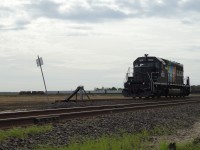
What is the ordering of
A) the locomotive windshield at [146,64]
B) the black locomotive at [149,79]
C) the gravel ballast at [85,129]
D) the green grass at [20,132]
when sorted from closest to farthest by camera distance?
the gravel ballast at [85,129]
the green grass at [20,132]
the black locomotive at [149,79]
the locomotive windshield at [146,64]

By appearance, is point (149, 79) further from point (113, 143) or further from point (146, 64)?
point (113, 143)

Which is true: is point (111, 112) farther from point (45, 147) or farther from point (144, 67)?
point (144, 67)

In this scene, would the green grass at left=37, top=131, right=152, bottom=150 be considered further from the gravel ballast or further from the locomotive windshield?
the locomotive windshield

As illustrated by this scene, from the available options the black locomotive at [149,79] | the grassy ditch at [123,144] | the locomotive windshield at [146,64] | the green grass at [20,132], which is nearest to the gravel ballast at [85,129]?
the green grass at [20,132]

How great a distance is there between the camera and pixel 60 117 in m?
11.5

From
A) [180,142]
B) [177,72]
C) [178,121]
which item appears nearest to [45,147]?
[180,142]

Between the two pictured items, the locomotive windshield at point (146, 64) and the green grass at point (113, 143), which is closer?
the green grass at point (113, 143)

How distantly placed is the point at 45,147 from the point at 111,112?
25.3 feet

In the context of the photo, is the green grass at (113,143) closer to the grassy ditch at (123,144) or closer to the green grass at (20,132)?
the grassy ditch at (123,144)

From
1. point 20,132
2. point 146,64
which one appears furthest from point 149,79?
point 20,132

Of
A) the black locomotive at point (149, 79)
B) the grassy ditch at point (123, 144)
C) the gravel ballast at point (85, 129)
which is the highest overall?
the black locomotive at point (149, 79)

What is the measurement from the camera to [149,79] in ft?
92.2

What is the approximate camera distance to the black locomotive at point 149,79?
28.2 m

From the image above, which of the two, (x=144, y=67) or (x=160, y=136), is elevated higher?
(x=144, y=67)
